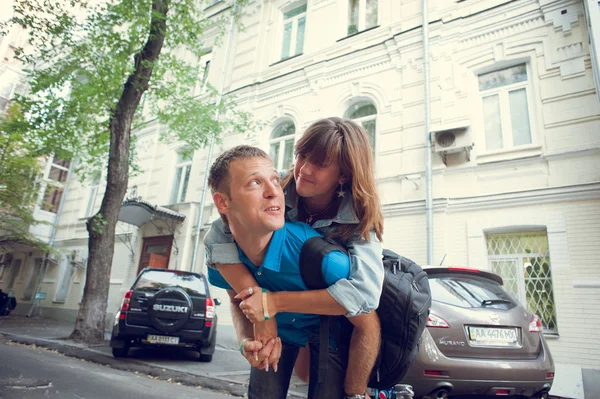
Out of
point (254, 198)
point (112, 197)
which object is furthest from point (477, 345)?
point (112, 197)

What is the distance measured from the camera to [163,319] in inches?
268

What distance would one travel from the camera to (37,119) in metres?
9.95

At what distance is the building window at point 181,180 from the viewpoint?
14195mm

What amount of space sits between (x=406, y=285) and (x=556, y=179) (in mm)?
7118

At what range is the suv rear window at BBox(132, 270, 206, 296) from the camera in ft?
23.3

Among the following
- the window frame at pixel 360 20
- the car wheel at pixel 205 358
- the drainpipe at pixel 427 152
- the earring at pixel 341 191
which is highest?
the window frame at pixel 360 20

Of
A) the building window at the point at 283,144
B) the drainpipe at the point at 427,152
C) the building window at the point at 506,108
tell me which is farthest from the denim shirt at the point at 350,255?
the building window at the point at 283,144

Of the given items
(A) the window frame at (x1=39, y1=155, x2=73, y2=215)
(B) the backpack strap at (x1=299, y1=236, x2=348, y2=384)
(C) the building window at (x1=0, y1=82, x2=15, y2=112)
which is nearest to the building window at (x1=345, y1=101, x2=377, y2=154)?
(B) the backpack strap at (x1=299, y1=236, x2=348, y2=384)

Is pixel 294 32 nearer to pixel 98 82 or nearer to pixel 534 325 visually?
pixel 98 82

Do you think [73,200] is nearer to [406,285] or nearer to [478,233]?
[478,233]

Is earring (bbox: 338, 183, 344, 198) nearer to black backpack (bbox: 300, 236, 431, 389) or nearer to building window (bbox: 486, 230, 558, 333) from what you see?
black backpack (bbox: 300, 236, 431, 389)

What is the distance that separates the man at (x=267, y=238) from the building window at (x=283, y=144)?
10.2 m

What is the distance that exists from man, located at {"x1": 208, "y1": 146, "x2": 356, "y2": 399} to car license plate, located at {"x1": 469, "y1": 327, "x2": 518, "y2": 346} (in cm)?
266

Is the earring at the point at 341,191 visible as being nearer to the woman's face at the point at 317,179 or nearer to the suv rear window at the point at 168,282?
the woman's face at the point at 317,179
